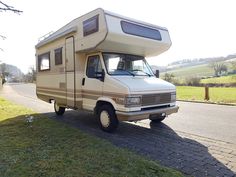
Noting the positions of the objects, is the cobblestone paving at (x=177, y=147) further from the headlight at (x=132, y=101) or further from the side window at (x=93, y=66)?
the side window at (x=93, y=66)

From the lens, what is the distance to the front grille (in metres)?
6.64

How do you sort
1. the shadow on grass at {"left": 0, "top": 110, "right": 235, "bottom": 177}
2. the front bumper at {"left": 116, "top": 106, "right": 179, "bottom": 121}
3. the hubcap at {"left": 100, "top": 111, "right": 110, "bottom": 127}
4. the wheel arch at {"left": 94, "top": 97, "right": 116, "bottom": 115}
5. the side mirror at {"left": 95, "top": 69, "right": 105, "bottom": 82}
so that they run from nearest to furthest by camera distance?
the shadow on grass at {"left": 0, "top": 110, "right": 235, "bottom": 177}, the front bumper at {"left": 116, "top": 106, "right": 179, "bottom": 121}, the wheel arch at {"left": 94, "top": 97, "right": 116, "bottom": 115}, the hubcap at {"left": 100, "top": 111, "right": 110, "bottom": 127}, the side mirror at {"left": 95, "top": 69, "right": 105, "bottom": 82}

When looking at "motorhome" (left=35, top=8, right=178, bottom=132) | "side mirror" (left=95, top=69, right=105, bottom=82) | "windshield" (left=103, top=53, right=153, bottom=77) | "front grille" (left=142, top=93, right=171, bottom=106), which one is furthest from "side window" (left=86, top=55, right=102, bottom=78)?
"front grille" (left=142, top=93, right=171, bottom=106)

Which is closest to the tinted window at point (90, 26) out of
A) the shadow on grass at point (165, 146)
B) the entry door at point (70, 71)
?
the entry door at point (70, 71)

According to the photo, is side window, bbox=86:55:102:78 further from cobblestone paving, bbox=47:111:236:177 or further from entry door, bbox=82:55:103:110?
cobblestone paving, bbox=47:111:236:177

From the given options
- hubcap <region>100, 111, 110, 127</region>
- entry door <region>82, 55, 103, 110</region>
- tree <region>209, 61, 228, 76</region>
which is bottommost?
hubcap <region>100, 111, 110, 127</region>

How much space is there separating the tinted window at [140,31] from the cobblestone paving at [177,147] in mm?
2842

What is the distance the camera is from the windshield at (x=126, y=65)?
7.36 m

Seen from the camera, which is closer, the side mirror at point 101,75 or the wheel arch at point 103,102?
the wheel arch at point 103,102

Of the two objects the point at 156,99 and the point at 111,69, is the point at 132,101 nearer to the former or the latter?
the point at 156,99

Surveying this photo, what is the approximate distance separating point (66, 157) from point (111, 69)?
10.5 feet

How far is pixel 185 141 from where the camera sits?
617cm

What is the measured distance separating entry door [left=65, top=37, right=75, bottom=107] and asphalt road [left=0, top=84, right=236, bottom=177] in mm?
885

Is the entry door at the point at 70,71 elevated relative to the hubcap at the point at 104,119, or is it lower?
elevated
